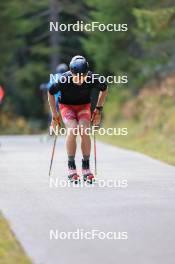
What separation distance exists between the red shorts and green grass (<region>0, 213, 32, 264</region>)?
3.64 meters

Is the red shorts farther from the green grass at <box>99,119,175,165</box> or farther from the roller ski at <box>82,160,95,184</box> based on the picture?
the green grass at <box>99,119,175,165</box>

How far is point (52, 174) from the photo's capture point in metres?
14.1

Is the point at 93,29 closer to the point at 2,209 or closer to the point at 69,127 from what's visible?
the point at 69,127

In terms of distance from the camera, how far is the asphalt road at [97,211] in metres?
7.90

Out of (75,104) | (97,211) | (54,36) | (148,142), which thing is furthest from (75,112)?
(54,36)

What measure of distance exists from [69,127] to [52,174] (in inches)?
74.0

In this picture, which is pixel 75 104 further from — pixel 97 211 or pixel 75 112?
pixel 97 211

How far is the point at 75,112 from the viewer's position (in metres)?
→ 12.6

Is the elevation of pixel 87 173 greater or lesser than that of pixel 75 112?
lesser

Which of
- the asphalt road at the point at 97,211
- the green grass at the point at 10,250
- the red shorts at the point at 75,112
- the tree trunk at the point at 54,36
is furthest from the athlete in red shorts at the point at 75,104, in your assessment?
the tree trunk at the point at 54,36

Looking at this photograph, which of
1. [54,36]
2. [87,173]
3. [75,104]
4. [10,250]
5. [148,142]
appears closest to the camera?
[10,250]

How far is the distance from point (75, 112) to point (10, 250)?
4.78m

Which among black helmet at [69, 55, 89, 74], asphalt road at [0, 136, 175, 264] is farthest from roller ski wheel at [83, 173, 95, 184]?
black helmet at [69, 55, 89, 74]

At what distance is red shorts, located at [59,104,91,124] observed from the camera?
1252cm
